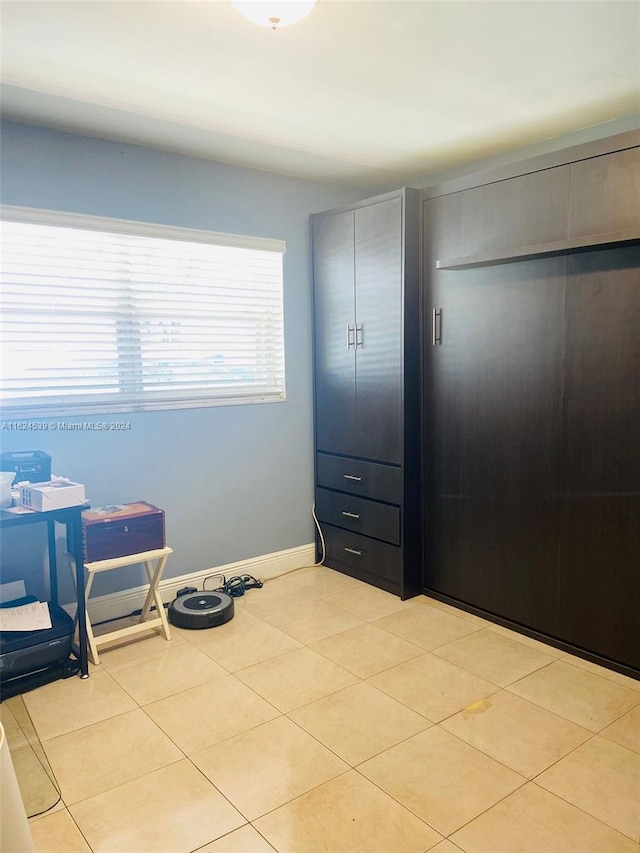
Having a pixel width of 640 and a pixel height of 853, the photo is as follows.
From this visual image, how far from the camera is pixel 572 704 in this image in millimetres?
2379

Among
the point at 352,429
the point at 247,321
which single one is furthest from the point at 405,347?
the point at 247,321

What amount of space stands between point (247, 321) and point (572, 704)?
8.44ft

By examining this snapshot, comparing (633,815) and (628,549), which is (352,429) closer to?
(628,549)

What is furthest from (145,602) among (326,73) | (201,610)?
(326,73)

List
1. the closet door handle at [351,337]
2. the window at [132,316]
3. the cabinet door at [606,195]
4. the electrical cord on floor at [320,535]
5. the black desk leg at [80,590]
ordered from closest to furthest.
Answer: the cabinet door at [606,195] < the black desk leg at [80,590] < the window at [132,316] < the closet door handle at [351,337] < the electrical cord on floor at [320,535]

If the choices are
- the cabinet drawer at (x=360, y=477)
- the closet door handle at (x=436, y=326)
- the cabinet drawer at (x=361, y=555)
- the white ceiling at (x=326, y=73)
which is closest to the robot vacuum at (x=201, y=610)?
the cabinet drawer at (x=361, y=555)

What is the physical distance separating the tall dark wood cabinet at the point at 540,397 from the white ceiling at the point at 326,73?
0.34 m

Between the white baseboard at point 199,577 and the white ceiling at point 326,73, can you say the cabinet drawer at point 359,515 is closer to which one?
the white baseboard at point 199,577

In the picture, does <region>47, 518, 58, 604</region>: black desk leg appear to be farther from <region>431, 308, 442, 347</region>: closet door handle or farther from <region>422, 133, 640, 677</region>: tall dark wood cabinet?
<region>431, 308, 442, 347</region>: closet door handle

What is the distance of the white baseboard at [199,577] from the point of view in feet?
10.5

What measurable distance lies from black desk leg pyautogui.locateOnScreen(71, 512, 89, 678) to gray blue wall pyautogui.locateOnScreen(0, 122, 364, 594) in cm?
46

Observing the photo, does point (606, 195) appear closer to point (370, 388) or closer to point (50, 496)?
point (370, 388)

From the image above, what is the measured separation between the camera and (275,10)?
72.7 inches

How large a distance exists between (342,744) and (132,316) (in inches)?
89.3
